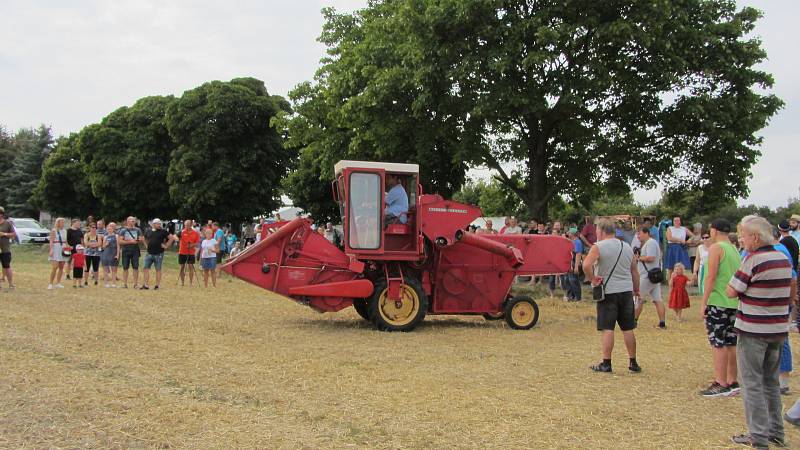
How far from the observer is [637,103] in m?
20.4

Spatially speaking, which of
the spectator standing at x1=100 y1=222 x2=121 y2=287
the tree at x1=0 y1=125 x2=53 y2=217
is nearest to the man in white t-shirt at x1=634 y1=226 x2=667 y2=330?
the spectator standing at x1=100 y1=222 x2=121 y2=287

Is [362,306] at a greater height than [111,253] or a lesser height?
lesser

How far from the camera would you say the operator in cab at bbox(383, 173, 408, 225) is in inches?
416

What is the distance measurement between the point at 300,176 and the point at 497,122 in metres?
18.1

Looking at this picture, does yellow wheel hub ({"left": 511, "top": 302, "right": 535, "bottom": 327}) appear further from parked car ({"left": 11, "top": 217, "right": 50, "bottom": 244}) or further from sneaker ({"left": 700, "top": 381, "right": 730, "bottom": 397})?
parked car ({"left": 11, "top": 217, "right": 50, "bottom": 244})

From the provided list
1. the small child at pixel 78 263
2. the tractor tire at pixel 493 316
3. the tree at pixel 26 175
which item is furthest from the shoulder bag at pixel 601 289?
the tree at pixel 26 175

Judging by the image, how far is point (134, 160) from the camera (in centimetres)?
4412

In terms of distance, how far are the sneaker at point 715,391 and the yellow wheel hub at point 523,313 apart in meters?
4.37

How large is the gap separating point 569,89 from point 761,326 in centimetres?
1435

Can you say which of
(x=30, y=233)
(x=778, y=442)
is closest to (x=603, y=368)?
(x=778, y=442)

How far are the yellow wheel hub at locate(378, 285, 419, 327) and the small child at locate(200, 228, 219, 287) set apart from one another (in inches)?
318

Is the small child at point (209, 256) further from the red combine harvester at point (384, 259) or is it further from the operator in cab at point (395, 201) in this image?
the operator in cab at point (395, 201)

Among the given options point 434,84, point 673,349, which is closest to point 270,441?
point 673,349

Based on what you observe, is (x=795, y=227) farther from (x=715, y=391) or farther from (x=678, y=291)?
(x=715, y=391)
